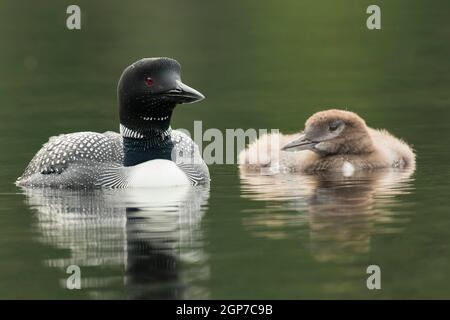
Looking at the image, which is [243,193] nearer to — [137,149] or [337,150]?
[137,149]

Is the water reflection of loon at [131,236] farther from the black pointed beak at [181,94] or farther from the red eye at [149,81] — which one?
the red eye at [149,81]

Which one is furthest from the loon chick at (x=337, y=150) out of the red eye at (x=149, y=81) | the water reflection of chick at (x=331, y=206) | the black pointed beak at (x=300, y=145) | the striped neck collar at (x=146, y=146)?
the red eye at (x=149, y=81)

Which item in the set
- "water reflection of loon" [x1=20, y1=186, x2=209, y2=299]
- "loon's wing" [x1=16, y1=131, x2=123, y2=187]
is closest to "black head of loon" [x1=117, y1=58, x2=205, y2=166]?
"loon's wing" [x1=16, y1=131, x2=123, y2=187]

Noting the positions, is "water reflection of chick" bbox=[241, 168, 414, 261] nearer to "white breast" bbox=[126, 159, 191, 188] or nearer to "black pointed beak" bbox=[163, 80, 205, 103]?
"white breast" bbox=[126, 159, 191, 188]

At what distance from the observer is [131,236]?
8703 millimetres

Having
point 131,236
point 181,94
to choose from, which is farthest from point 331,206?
point 131,236

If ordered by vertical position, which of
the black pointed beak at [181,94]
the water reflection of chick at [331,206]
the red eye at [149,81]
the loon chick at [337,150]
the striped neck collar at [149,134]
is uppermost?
the red eye at [149,81]

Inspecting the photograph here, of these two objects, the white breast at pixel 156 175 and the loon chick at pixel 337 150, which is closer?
the white breast at pixel 156 175

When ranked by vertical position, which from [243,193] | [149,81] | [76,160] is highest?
[149,81]

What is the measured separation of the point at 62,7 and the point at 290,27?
7.78 m

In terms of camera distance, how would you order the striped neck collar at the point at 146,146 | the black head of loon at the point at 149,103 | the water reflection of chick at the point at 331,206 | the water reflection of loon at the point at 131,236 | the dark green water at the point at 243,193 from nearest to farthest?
the water reflection of loon at the point at 131,236
the dark green water at the point at 243,193
the water reflection of chick at the point at 331,206
the black head of loon at the point at 149,103
the striped neck collar at the point at 146,146

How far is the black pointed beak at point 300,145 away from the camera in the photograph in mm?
12008

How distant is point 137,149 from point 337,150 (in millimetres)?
2219

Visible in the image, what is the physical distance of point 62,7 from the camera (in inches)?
1278
